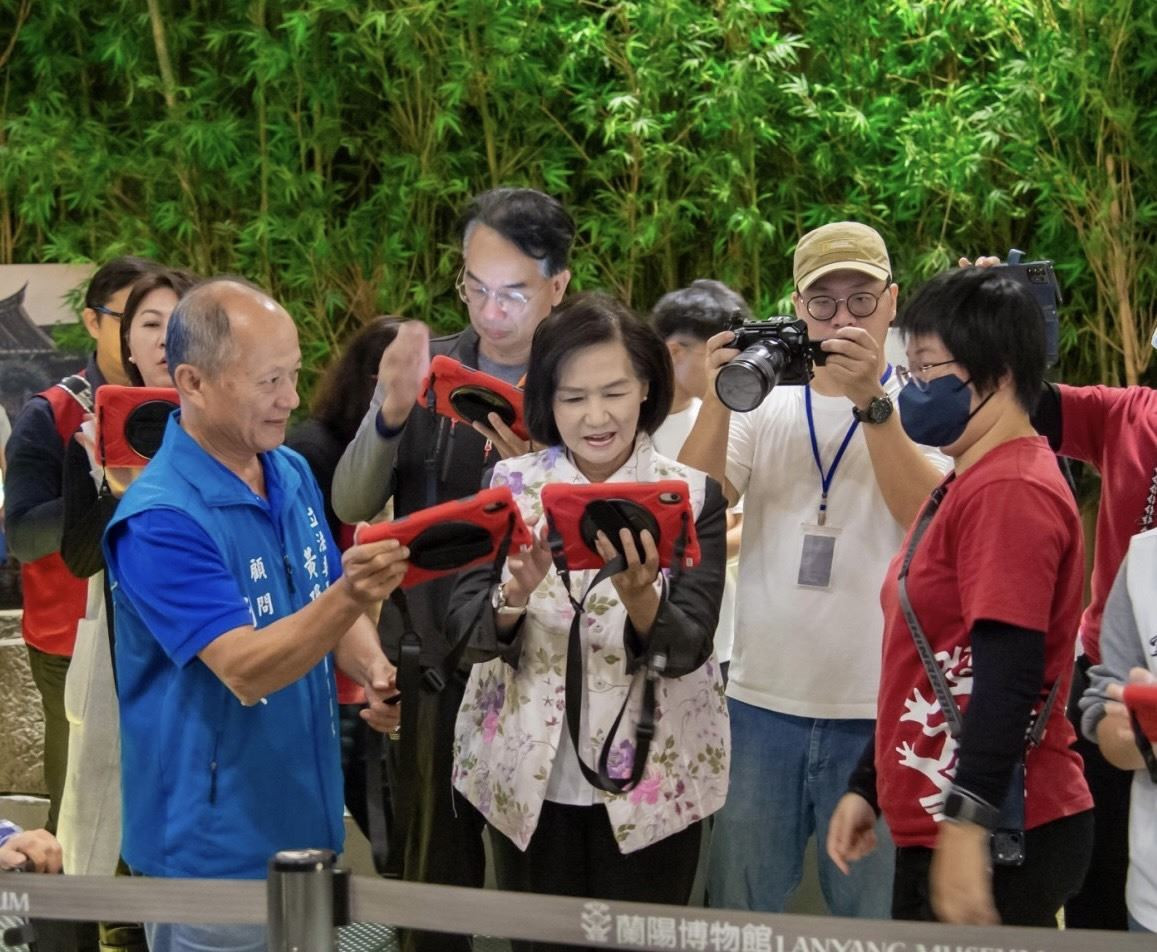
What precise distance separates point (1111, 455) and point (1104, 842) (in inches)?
26.4

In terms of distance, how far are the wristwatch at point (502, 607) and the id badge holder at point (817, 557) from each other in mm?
613

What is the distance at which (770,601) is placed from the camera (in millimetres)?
2656

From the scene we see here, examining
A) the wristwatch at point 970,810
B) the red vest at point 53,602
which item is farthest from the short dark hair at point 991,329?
the red vest at point 53,602

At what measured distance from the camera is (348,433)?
127 inches

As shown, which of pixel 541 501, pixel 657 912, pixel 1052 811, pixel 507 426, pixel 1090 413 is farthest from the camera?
pixel 1090 413

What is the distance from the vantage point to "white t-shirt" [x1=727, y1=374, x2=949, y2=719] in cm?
259

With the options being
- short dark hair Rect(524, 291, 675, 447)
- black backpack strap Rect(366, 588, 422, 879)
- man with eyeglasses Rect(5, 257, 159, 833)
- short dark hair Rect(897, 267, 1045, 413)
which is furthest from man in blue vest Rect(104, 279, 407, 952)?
man with eyeglasses Rect(5, 257, 159, 833)

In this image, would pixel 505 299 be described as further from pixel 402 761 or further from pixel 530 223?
pixel 402 761

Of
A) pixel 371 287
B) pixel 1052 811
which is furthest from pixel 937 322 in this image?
pixel 371 287

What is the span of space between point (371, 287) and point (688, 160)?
1.10m

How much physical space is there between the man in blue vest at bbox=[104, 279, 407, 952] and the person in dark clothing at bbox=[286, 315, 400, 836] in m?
0.87

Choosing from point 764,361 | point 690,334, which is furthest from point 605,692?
point 690,334

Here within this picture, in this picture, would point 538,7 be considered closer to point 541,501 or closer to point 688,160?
point 688,160

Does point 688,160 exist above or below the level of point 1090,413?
above
